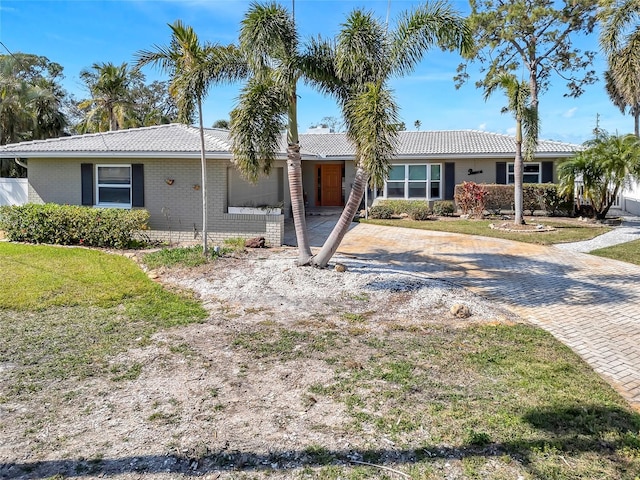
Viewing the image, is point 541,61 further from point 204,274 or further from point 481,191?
point 204,274

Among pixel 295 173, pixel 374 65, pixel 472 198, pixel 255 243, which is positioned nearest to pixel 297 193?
pixel 295 173

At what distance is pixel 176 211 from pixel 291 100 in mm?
6643

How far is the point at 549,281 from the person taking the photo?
10.6 meters

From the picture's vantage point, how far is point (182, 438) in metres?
4.27

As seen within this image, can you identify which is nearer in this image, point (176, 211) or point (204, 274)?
point (204, 274)

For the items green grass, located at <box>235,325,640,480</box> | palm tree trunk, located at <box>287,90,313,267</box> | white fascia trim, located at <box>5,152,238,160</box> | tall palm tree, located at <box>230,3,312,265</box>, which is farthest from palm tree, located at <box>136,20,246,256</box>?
green grass, located at <box>235,325,640,480</box>

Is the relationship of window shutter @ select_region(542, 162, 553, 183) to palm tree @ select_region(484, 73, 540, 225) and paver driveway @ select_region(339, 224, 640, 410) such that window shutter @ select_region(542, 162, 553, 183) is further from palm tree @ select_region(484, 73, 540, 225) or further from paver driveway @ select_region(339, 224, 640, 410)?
paver driveway @ select_region(339, 224, 640, 410)

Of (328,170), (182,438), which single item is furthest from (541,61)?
(182,438)

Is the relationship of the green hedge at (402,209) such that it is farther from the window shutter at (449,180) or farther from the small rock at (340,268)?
the small rock at (340,268)

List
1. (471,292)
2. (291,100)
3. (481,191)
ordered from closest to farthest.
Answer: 1. (471,292)
2. (291,100)
3. (481,191)

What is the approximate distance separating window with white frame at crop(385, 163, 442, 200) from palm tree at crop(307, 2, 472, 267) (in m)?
14.2

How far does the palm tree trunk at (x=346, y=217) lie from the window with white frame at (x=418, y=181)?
1429cm

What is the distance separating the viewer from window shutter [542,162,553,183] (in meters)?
23.8

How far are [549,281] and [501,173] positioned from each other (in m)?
14.5
